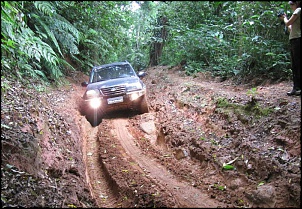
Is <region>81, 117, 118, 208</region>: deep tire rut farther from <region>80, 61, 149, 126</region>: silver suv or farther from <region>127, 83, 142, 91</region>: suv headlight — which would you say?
<region>127, 83, 142, 91</region>: suv headlight

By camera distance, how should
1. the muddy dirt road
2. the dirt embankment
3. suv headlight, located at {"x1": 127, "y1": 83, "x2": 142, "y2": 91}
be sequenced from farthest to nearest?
suv headlight, located at {"x1": 127, "y1": 83, "x2": 142, "y2": 91}
the muddy dirt road
the dirt embankment

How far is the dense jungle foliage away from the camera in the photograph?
19.8ft

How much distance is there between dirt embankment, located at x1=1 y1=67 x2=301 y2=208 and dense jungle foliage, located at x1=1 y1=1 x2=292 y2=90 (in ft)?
3.86

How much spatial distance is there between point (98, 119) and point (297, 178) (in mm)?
5494

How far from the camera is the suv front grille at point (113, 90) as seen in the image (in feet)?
23.4

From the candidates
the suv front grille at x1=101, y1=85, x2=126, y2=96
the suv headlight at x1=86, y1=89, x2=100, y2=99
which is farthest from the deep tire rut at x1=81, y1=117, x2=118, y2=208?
the suv front grille at x1=101, y1=85, x2=126, y2=96

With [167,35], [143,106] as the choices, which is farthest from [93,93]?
[167,35]

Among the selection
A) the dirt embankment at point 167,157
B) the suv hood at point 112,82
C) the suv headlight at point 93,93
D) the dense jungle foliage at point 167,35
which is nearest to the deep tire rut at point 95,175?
the dirt embankment at point 167,157

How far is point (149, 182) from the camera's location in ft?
12.9

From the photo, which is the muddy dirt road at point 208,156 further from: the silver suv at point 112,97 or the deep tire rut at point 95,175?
the silver suv at point 112,97

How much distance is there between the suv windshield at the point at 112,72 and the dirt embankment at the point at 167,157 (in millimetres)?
1989

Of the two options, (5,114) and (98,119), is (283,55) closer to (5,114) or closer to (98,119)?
(98,119)

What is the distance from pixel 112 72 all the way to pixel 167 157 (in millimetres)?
4217

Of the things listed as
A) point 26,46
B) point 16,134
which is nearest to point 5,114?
point 16,134
